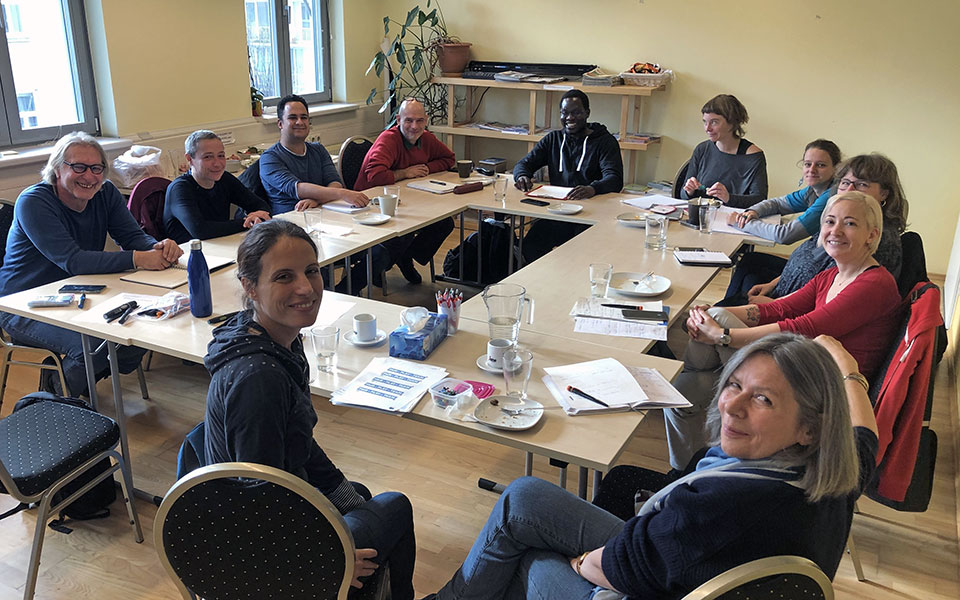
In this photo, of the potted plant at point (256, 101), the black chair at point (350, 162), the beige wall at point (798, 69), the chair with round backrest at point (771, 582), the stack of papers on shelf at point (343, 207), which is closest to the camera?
the chair with round backrest at point (771, 582)

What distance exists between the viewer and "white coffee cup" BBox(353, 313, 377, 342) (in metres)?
2.20

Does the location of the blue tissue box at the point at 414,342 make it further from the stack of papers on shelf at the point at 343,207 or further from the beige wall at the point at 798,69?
the beige wall at the point at 798,69

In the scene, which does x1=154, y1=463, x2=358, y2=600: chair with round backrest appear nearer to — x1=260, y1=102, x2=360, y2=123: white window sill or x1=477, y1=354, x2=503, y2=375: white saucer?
x1=477, y1=354, x2=503, y2=375: white saucer

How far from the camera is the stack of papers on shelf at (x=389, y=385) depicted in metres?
1.85

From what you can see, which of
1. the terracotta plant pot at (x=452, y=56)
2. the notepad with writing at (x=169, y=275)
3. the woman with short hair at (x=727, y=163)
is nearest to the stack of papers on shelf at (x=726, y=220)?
the woman with short hair at (x=727, y=163)

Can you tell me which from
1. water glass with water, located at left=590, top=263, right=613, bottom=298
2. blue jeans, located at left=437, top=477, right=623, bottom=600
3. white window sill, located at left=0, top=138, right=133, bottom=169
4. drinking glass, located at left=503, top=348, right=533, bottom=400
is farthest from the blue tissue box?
white window sill, located at left=0, top=138, right=133, bottom=169

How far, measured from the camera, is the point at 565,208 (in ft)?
12.8

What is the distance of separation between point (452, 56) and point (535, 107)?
83 cm

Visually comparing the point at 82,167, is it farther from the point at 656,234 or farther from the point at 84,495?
the point at 656,234

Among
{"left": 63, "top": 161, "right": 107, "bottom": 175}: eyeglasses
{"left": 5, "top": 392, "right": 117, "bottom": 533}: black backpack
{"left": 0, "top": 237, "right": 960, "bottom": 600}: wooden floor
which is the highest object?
{"left": 63, "top": 161, "right": 107, "bottom": 175}: eyeglasses

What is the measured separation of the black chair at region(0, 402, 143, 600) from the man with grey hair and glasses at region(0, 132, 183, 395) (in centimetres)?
44

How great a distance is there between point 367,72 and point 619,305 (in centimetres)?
429

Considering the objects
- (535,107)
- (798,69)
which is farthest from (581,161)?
(798,69)

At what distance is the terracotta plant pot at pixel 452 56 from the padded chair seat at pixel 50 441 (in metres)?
4.38
